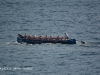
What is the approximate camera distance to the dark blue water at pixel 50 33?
84.4 meters

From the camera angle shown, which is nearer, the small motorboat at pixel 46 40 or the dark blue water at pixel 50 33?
the dark blue water at pixel 50 33

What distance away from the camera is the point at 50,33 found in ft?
367

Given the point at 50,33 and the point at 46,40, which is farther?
the point at 50,33

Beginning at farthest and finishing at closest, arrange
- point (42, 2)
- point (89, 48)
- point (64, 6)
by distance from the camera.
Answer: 1. point (42, 2)
2. point (64, 6)
3. point (89, 48)

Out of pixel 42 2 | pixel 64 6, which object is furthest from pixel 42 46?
pixel 42 2

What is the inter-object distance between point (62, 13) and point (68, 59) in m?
59.5

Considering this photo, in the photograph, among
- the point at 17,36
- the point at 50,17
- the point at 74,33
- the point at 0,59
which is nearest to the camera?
the point at 0,59

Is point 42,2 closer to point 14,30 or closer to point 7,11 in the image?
point 7,11

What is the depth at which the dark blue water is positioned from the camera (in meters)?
84.4

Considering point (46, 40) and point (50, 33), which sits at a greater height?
point (50, 33)

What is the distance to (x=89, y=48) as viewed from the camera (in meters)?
95.0

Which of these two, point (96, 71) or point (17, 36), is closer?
point (96, 71)

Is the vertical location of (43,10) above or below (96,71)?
above

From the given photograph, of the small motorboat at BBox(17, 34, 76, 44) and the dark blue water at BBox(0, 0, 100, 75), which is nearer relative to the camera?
the dark blue water at BBox(0, 0, 100, 75)
